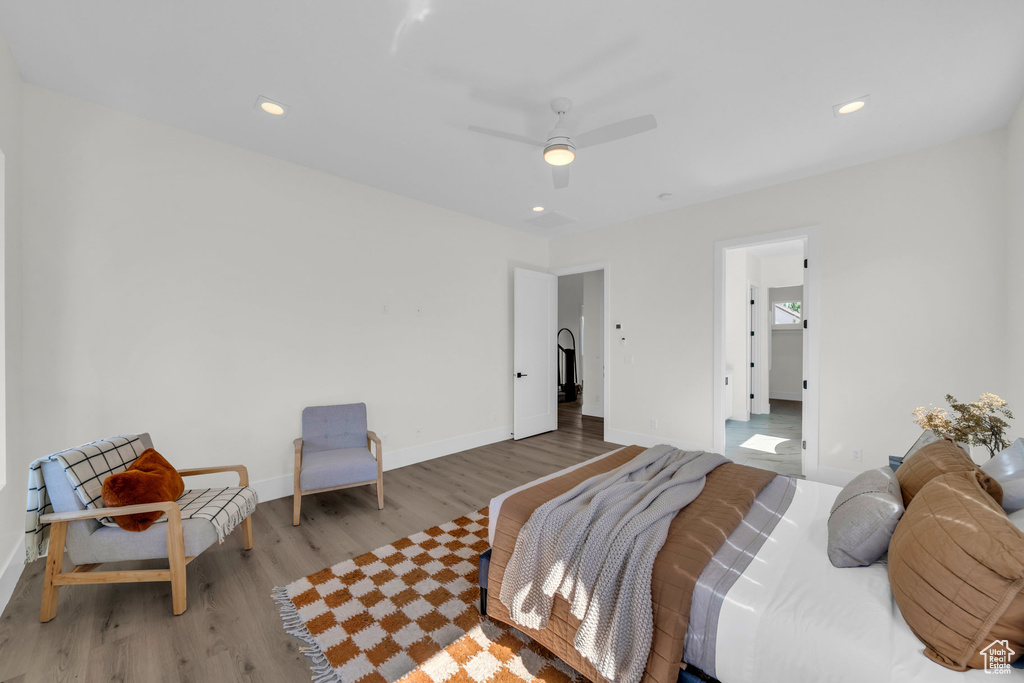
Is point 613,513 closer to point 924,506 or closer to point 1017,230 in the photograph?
point 924,506

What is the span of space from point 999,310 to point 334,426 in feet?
17.3

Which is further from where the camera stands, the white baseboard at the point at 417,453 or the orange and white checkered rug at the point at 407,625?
the white baseboard at the point at 417,453

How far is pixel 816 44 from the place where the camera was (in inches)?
83.0

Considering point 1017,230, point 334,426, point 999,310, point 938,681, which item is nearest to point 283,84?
point 334,426

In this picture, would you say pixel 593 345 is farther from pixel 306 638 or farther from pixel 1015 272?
pixel 306 638

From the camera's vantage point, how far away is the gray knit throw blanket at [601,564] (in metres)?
1.44

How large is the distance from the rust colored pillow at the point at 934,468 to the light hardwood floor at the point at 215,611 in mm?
2603

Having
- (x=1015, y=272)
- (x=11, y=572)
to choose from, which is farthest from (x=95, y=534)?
(x=1015, y=272)

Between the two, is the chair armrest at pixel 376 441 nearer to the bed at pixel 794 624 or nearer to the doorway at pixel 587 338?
the bed at pixel 794 624

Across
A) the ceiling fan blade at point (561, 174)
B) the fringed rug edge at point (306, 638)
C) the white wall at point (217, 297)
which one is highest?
the ceiling fan blade at point (561, 174)

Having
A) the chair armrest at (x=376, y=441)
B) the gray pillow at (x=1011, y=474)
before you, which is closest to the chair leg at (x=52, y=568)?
the chair armrest at (x=376, y=441)

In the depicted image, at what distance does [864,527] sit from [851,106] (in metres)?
2.67

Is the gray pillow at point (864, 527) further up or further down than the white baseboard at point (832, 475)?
further up

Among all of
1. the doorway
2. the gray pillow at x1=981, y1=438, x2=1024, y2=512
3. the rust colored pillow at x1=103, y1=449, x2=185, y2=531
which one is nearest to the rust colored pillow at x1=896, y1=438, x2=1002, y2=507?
the gray pillow at x1=981, y1=438, x2=1024, y2=512
